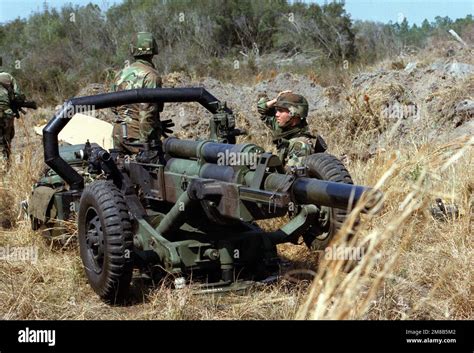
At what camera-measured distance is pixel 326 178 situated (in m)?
5.73

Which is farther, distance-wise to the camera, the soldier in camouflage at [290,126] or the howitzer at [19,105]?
the howitzer at [19,105]

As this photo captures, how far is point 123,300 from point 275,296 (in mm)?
1104

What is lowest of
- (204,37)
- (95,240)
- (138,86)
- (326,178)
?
(95,240)

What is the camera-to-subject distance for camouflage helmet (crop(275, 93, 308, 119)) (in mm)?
6766

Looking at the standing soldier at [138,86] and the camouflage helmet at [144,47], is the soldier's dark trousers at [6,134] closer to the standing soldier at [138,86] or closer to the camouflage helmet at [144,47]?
the standing soldier at [138,86]

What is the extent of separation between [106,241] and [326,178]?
181cm

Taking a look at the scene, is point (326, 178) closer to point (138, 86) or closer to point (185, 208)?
point (185, 208)

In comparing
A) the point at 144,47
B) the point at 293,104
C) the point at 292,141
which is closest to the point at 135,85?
the point at 144,47

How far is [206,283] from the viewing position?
534 centimetres

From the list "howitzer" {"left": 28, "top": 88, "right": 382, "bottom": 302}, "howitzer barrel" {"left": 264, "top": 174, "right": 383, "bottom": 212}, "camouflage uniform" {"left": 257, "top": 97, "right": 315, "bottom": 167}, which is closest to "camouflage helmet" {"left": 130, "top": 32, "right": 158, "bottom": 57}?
"camouflage uniform" {"left": 257, "top": 97, "right": 315, "bottom": 167}

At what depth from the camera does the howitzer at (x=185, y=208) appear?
4707 mm

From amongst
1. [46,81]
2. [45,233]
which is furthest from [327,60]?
[45,233]

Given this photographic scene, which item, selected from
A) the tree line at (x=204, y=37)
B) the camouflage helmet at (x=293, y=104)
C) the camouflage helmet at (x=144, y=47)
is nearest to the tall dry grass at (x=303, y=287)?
the camouflage helmet at (x=293, y=104)
